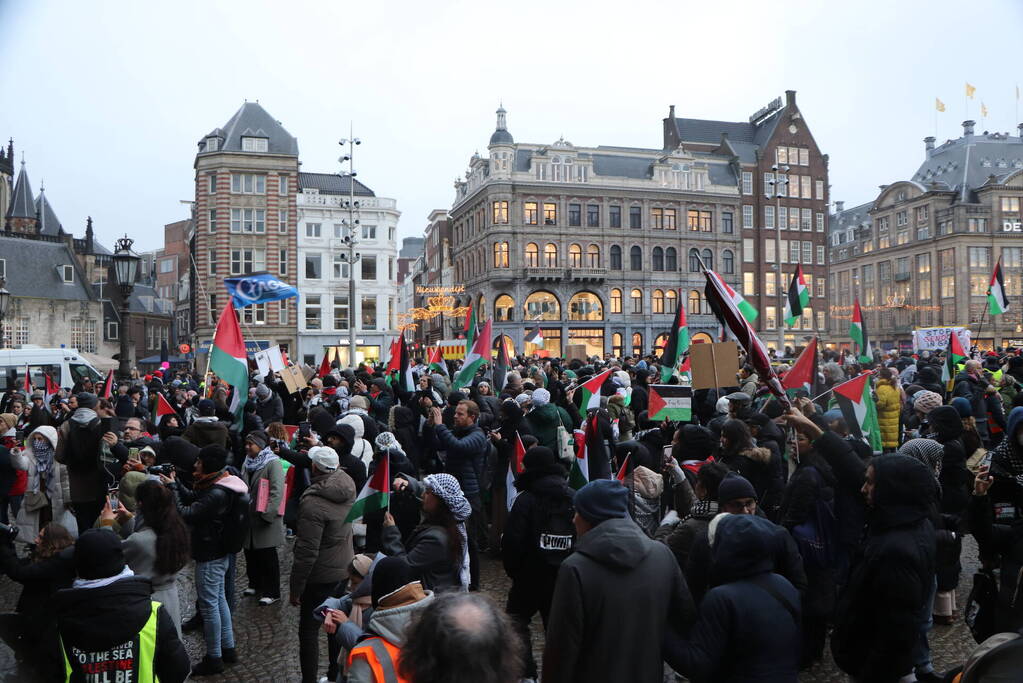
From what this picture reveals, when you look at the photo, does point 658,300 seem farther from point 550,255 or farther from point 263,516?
point 263,516

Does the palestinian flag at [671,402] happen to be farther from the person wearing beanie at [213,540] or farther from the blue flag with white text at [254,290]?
the blue flag with white text at [254,290]

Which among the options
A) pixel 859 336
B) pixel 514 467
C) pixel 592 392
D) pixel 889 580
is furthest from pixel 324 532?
pixel 859 336

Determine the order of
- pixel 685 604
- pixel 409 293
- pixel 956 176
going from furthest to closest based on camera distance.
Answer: pixel 409 293
pixel 956 176
pixel 685 604

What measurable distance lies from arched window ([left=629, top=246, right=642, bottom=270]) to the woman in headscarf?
52.4 metres

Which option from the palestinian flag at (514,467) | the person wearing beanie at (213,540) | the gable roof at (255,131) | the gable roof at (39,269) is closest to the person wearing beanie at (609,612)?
the person wearing beanie at (213,540)

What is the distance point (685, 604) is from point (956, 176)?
266 ft

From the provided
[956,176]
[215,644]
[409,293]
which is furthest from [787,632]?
[409,293]

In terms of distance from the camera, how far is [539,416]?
825 centimetres

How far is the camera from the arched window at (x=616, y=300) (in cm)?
5481

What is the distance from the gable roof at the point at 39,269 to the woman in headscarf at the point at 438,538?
172 feet

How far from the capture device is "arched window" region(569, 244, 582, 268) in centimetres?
5398

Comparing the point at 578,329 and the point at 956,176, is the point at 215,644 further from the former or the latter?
the point at 956,176

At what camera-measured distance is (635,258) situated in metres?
55.8

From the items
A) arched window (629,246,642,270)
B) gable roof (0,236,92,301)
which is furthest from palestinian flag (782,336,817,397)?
gable roof (0,236,92,301)
